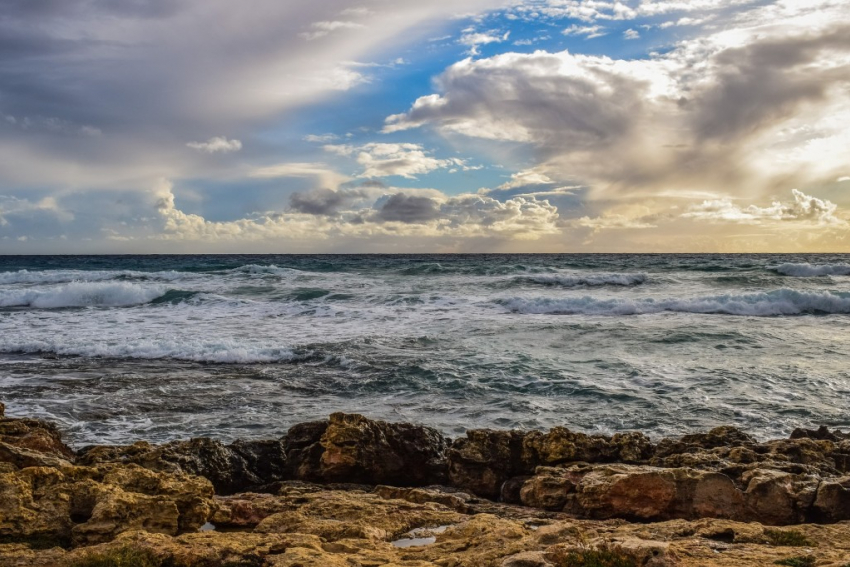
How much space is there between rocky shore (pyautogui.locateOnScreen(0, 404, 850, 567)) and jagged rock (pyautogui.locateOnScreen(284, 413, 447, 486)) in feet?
0.07

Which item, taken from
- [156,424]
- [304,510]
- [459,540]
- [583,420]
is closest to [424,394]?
[583,420]

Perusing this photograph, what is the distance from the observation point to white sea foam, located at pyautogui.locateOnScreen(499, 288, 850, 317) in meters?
30.5

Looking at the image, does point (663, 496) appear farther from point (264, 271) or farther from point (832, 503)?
point (264, 271)

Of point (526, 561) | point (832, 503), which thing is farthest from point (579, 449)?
point (526, 561)

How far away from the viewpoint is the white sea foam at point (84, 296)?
3509cm

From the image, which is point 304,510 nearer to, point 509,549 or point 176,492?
point 176,492

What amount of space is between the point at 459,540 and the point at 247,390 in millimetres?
9480

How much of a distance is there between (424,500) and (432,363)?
9.01 metres

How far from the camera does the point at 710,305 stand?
31391 mm

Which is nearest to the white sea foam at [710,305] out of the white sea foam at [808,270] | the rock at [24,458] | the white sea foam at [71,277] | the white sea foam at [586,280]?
the white sea foam at [586,280]

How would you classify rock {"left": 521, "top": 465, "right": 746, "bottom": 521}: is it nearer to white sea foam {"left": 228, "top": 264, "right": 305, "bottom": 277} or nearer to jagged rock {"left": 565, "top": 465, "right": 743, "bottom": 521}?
jagged rock {"left": 565, "top": 465, "right": 743, "bottom": 521}

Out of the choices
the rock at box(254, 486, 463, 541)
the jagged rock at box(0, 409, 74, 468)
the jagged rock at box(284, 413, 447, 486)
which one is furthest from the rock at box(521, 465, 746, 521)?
the jagged rock at box(0, 409, 74, 468)

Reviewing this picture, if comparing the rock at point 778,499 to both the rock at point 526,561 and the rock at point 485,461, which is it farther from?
the rock at point 526,561

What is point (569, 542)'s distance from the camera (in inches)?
197
